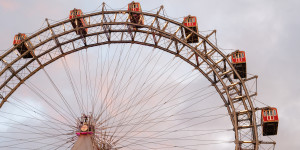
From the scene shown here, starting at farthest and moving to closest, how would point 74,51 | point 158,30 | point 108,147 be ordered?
point 74,51 < point 158,30 < point 108,147

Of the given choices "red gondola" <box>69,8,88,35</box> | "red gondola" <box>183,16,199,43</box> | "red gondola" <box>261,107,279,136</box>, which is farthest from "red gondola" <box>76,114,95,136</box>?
"red gondola" <box>261,107,279,136</box>

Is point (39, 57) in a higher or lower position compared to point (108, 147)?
higher

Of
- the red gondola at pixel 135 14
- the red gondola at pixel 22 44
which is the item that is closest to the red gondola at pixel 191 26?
the red gondola at pixel 135 14

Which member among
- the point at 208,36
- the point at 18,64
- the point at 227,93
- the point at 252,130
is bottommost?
the point at 252,130

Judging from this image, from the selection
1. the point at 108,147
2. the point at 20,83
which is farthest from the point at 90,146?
the point at 20,83

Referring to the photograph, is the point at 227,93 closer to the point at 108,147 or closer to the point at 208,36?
the point at 208,36

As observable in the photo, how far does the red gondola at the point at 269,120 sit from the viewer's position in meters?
24.8

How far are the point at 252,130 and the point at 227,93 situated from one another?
11.0ft

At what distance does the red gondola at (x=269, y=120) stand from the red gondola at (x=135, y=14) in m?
11.9

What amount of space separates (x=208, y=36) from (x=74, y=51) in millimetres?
11185

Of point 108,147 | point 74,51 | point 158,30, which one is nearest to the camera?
point 108,147

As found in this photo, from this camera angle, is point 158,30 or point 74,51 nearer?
point 158,30

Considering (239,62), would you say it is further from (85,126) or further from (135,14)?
(85,126)

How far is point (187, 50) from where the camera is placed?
1053 inches
